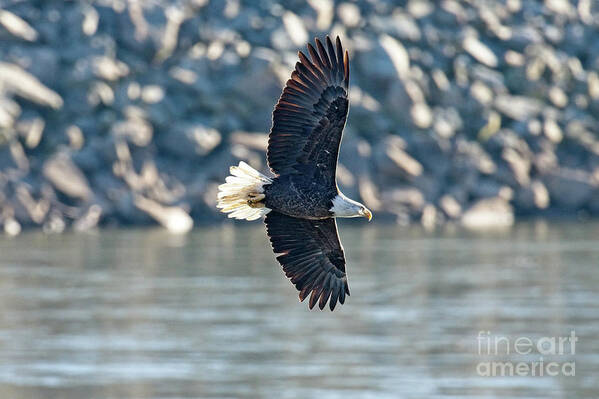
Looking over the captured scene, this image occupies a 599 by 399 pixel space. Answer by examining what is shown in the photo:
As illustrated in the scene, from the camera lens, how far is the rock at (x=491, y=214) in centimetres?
6738

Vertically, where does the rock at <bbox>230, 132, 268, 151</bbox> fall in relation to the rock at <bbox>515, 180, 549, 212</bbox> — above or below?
above

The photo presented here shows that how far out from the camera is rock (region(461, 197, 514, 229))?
221 ft

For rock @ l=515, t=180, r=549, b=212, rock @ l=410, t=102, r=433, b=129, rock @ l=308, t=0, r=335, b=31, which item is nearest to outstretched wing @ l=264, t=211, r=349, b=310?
rock @ l=410, t=102, r=433, b=129

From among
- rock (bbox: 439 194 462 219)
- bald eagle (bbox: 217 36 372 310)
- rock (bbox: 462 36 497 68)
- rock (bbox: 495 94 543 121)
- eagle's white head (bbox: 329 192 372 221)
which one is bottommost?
rock (bbox: 439 194 462 219)

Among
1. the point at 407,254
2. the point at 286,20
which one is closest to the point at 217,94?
the point at 286,20

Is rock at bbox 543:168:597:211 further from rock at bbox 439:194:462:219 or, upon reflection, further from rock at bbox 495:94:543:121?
rock at bbox 439:194:462:219

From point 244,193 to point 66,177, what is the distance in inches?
1885

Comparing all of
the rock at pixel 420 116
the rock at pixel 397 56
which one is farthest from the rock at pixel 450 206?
the rock at pixel 397 56

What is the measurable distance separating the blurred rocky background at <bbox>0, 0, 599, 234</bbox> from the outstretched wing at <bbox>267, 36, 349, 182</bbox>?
153 feet

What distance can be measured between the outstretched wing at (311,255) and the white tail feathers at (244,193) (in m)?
0.56

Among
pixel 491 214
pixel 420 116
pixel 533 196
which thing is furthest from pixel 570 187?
pixel 420 116

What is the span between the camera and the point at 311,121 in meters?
13.4

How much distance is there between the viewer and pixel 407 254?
56.5 m

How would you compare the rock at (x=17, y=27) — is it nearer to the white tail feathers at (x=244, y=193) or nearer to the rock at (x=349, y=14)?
the rock at (x=349, y=14)
